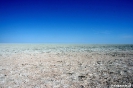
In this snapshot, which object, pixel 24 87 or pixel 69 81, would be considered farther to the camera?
pixel 69 81

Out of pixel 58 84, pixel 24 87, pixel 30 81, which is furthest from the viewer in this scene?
pixel 30 81

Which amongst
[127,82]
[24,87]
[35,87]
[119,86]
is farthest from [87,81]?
[24,87]

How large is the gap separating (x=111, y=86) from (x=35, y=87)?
13.4 feet

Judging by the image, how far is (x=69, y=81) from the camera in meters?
6.89

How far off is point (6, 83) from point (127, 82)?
276 inches

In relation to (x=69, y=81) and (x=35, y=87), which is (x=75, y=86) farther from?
(x=35, y=87)

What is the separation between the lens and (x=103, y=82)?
6.63 meters

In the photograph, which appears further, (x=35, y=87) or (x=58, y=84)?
(x=58, y=84)

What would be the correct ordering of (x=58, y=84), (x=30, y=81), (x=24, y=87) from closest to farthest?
(x=24, y=87) < (x=58, y=84) < (x=30, y=81)

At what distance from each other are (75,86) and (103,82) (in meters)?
1.74

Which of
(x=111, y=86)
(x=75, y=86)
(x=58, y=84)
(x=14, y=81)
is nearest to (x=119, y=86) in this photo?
(x=111, y=86)

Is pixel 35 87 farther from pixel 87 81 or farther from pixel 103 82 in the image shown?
pixel 103 82

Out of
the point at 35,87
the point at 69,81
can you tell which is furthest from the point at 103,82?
the point at 35,87

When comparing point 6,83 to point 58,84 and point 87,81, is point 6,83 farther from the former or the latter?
point 87,81
